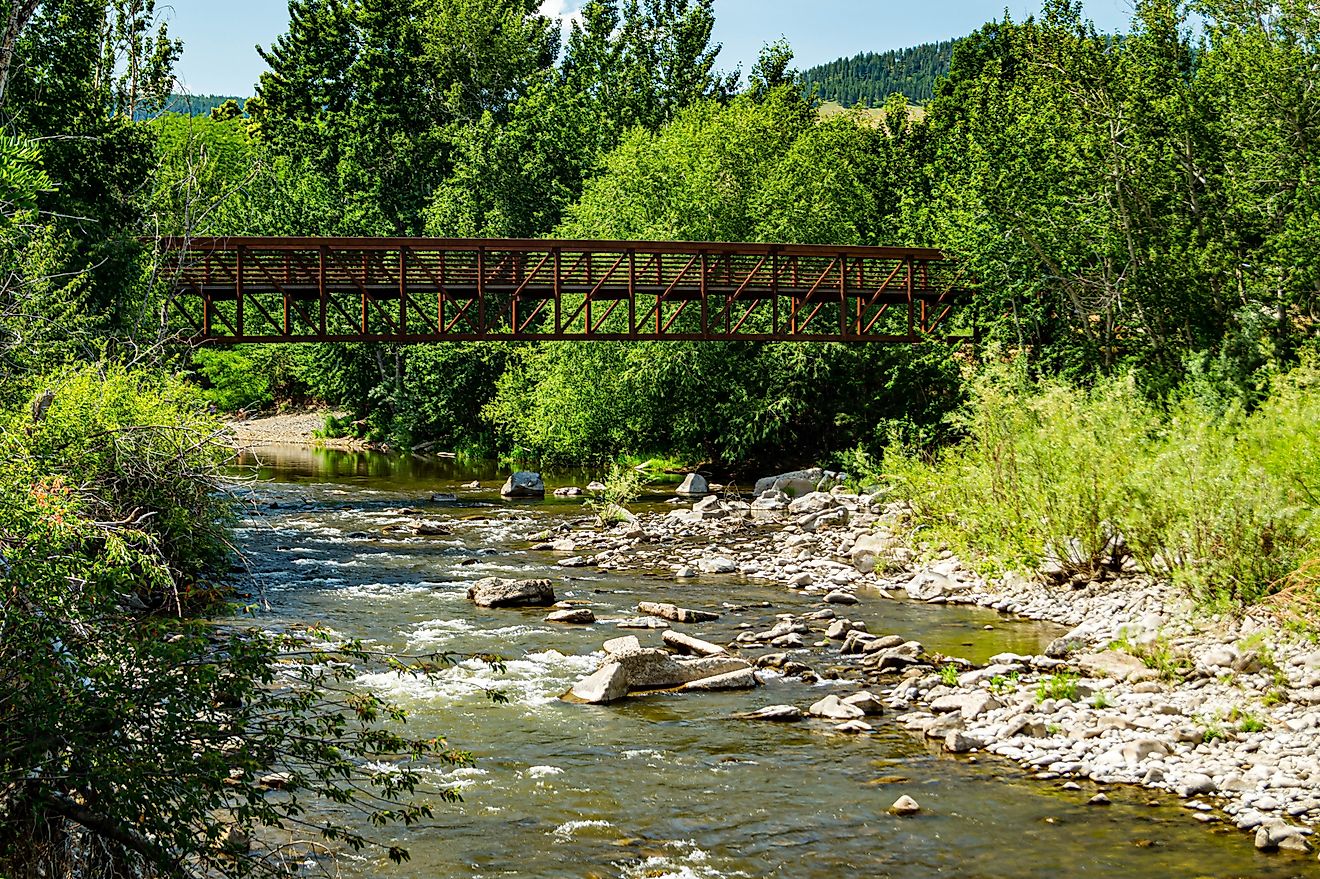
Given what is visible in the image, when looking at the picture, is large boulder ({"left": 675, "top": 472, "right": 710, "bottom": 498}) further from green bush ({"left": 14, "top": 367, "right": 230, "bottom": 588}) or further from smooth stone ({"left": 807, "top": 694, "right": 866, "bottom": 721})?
smooth stone ({"left": 807, "top": 694, "right": 866, "bottom": 721})

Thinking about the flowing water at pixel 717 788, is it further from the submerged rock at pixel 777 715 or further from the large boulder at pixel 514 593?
the large boulder at pixel 514 593

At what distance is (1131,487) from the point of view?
1644 centimetres

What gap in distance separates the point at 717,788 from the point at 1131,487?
857cm

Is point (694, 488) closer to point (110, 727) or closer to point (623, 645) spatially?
point (623, 645)

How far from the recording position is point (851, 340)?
33750 mm

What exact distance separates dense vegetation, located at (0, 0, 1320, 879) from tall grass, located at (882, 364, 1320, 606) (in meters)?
0.07

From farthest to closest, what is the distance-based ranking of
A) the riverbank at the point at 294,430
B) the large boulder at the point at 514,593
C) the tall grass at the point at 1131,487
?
the riverbank at the point at 294,430 < the large boulder at the point at 514,593 < the tall grass at the point at 1131,487

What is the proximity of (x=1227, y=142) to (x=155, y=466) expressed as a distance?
23502 millimetres

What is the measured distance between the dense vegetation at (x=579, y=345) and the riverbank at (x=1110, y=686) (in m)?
0.77

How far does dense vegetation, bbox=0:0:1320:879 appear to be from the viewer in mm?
6504

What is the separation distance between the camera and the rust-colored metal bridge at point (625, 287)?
104 feet

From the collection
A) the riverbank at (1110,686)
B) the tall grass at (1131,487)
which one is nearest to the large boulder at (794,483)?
the tall grass at (1131,487)

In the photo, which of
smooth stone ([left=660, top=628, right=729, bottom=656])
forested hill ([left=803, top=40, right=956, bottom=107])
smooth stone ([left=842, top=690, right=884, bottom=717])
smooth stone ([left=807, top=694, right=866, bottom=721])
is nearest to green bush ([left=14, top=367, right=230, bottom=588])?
smooth stone ([left=660, top=628, right=729, bottom=656])

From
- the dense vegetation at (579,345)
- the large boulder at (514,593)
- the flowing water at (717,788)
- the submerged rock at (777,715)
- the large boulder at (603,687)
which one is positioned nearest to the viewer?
the dense vegetation at (579,345)
